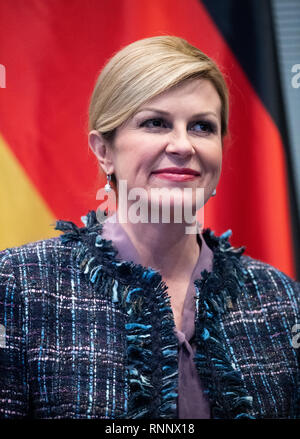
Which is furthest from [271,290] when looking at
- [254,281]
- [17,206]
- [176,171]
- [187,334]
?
[17,206]

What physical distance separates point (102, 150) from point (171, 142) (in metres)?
0.18

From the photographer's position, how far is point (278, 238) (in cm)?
163

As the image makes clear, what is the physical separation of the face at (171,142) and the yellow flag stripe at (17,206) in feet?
1.35

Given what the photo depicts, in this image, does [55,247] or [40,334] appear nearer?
[40,334]

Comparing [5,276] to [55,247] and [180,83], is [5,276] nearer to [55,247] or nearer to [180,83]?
[55,247]

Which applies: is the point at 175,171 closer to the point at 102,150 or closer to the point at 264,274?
the point at 102,150

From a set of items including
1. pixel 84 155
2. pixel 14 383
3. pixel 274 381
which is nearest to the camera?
pixel 14 383

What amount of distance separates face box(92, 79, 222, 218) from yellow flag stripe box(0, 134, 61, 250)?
413 mm

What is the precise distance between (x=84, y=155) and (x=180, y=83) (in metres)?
0.52

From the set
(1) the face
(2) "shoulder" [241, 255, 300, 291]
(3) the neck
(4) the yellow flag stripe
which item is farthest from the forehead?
(4) the yellow flag stripe

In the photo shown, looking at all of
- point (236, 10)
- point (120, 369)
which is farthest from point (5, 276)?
point (236, 10)

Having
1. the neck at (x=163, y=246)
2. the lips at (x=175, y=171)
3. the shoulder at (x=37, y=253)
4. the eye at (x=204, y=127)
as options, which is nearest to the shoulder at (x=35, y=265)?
the shoulder at (x=37, y=253)

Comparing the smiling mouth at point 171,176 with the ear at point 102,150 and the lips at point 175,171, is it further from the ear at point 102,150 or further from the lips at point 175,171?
the ear at point 102,150

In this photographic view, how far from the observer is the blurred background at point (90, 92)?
1466 mm
